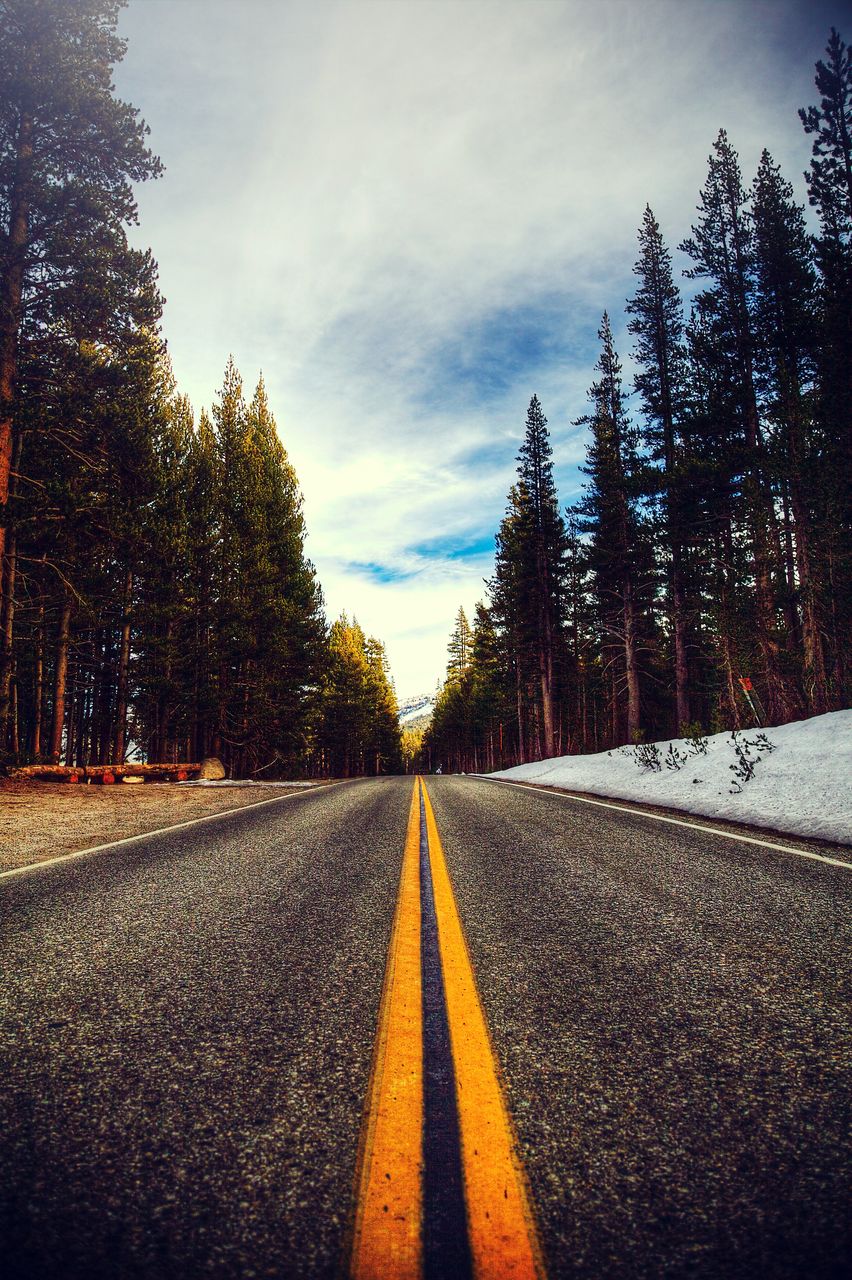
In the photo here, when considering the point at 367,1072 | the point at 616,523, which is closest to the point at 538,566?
the point at 616,523

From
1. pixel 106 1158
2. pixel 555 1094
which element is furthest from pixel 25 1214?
pixel 555 1094

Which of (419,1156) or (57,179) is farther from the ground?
(57,179)

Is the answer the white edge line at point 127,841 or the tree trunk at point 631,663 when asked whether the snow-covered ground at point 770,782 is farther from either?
the tree trunk at point 631,663

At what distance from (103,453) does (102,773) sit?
781 cm

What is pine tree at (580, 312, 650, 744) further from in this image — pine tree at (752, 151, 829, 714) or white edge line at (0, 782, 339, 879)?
white edge line at (0, 782, 339, 879)

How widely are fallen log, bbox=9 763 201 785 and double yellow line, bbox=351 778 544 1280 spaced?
507 inches

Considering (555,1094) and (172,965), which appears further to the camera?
(172,965)

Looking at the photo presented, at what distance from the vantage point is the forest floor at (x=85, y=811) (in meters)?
5.80

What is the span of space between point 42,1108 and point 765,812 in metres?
6.79

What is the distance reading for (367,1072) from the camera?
4.99ft

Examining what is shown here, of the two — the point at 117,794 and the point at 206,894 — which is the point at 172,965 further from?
the point at 117,794

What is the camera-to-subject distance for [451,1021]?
72.0 inches

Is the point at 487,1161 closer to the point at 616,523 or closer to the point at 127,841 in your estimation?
the point at 127,841

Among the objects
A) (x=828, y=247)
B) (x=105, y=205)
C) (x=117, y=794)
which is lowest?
(x=117, y=794)
